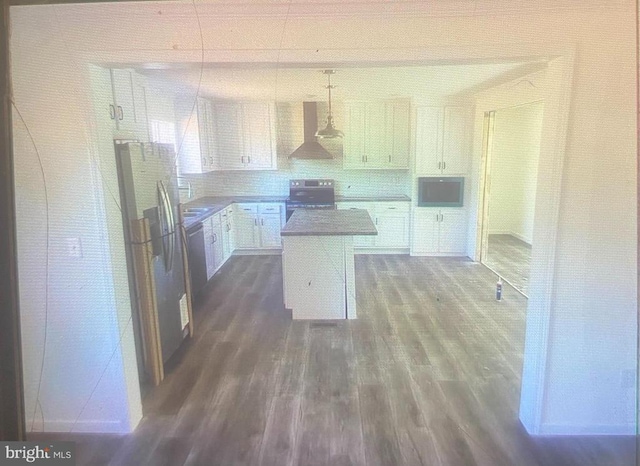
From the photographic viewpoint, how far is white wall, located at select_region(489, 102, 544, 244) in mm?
5340

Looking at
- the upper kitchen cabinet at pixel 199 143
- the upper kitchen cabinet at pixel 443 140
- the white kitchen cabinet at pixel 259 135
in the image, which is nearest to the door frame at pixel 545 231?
the upper kitchen cabinet at pixel 199 143

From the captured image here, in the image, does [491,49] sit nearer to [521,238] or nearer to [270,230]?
[270,230]

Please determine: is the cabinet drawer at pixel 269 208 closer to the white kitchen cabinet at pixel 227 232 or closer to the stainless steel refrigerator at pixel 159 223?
the white kitchen cabinet at pixel 227 232

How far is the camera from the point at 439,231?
525 cm

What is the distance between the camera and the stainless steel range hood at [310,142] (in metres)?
5.27

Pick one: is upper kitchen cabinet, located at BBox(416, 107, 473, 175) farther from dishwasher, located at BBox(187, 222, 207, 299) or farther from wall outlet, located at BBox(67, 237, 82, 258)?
wall outlet, located at BBox(67, 237, 82, 258)

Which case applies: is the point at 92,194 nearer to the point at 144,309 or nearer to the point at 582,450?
the point at 144,309

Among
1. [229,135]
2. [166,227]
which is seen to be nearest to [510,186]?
[229,135]

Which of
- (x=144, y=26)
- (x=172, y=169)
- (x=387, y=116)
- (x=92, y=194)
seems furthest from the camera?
(x=387, y=116)

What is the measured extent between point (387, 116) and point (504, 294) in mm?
2653

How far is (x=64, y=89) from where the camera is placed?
1679 mm

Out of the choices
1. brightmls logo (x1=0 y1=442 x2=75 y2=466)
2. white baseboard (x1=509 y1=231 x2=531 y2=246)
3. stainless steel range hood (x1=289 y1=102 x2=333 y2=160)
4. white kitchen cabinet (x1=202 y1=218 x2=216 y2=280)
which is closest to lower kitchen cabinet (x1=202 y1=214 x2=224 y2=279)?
white kitchen cabinet (x1=202 y1=218 x2=216 y2=280)

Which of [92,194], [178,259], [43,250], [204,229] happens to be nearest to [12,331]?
[43,250]

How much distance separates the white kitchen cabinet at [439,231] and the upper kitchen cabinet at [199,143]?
8.90ft
